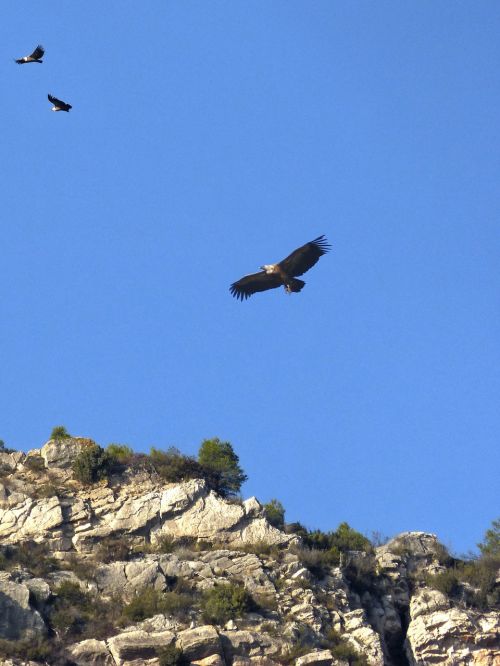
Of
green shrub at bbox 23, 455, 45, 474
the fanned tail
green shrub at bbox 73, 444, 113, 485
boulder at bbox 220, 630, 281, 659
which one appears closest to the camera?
→ boulder at bbox 220, 630, 281, 659

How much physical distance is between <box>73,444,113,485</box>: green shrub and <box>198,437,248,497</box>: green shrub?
10.00 ft

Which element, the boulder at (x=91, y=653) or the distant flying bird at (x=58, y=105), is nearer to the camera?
the boulder at (x=91, y=653)

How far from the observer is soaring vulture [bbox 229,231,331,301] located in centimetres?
4484

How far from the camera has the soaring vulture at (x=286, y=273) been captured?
44844 mm

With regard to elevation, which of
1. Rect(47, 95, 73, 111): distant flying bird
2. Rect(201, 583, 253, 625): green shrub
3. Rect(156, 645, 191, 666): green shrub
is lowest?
Rect(156, 645, 191, 666): green shrub

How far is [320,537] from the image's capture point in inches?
1641

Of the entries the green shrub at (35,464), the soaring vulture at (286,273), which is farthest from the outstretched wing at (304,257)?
the green shrub at (35,464)

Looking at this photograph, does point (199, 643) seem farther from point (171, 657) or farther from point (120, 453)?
point (120, 453)

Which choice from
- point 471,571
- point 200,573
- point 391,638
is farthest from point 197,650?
point 471,571

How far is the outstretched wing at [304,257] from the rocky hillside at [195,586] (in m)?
7.83

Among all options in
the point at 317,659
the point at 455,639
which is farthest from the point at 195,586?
the point at 455,639

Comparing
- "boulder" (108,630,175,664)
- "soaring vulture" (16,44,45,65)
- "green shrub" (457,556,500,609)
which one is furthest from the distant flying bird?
"green shrub" (457,556,500,609)

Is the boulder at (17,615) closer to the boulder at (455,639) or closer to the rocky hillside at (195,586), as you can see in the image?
the rocky hillside at (195,586)

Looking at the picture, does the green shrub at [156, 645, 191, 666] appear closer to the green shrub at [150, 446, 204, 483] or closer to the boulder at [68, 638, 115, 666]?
the boulder at [68, 638, 115, 666]
